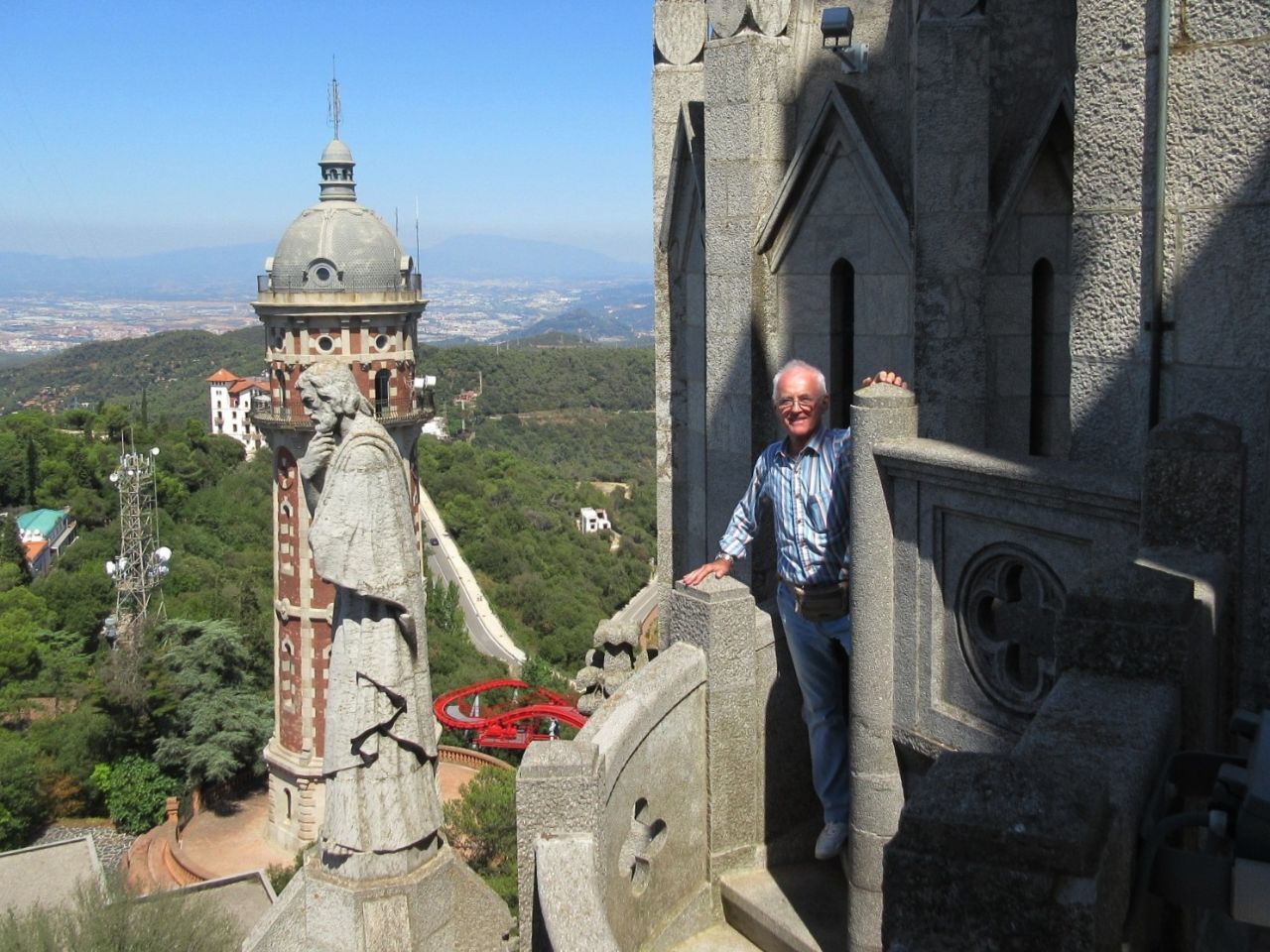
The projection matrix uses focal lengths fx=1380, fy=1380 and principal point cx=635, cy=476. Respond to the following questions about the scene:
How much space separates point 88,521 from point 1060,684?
222 ft

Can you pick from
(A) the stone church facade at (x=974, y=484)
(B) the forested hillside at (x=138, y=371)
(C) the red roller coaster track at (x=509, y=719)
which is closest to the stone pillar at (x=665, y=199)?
(A) the stone church facade at (x=974, y=484)

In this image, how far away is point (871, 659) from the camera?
5.91m

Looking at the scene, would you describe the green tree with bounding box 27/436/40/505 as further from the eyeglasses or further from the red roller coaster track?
the eyeglasses

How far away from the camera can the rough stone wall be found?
4.87 metres

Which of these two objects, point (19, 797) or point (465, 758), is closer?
point (19, 797)

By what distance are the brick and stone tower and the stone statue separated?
24409 mm

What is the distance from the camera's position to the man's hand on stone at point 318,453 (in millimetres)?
7316

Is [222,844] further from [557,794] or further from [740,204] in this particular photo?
[557,794]

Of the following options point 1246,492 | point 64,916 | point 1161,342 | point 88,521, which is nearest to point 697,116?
point 1161,342

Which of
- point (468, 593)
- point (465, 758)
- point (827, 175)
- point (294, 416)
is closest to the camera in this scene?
point (827, 175)

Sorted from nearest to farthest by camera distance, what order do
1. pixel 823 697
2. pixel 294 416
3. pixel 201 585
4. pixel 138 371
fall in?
pixel 823 697 → pixel 294 416 → pixel 201 585 → pixel 138 371

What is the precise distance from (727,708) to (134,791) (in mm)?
31963

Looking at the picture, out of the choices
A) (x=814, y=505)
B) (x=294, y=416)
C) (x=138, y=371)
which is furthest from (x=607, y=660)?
(x=138, y=371)

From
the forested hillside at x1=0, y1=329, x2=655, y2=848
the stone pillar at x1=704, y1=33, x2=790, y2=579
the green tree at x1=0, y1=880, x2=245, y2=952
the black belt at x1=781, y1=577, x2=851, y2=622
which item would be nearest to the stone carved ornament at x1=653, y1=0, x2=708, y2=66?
the stone pillar at x1=704, y1=33, x2=790, y2=579
